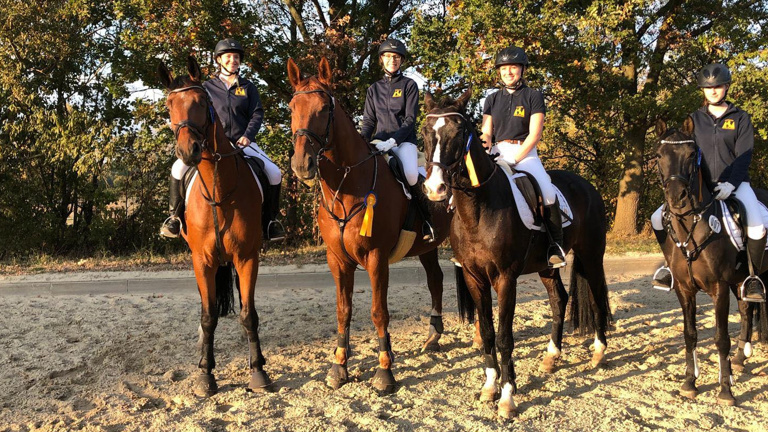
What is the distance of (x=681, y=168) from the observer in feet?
13.2

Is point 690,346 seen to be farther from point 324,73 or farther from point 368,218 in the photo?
point 324,73

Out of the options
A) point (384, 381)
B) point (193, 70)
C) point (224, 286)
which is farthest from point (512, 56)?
point (224, 286)

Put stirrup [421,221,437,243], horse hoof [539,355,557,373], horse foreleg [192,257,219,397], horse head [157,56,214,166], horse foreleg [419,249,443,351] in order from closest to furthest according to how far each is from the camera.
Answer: horse head [157,56,214,166] → horse foreleg [192,257,219,397] → horse hoof [539,355,557,373] → stirrup [421,221,437,243] → horse foreleg [419,249,443,351]

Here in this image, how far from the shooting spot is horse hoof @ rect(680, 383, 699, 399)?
4199 mm

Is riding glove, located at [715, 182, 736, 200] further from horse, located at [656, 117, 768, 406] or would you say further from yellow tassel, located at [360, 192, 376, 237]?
yellow tassel, located at [360, 192, 376, 237]

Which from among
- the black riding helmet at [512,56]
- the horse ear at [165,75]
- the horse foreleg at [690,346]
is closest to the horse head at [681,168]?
the horse foreleg at [690,346]

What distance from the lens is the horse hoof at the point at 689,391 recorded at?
165 inches

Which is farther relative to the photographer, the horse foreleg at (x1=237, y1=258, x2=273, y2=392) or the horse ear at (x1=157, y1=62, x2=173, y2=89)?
the horse foreleg at (x1=237, y1=258, x2=273, y2=392)

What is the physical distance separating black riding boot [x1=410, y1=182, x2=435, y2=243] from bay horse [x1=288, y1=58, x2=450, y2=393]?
223 mm

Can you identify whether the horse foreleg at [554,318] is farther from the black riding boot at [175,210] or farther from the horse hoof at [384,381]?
the black riding boot at [175,210]

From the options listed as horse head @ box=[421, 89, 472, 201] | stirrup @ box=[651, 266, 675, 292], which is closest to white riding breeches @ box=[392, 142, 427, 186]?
horse head @ box=[421, 89, 472, 201]

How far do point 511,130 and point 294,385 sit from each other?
2900 millimetres

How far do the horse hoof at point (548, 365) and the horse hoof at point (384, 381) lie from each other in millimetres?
1405

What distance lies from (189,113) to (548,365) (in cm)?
373
